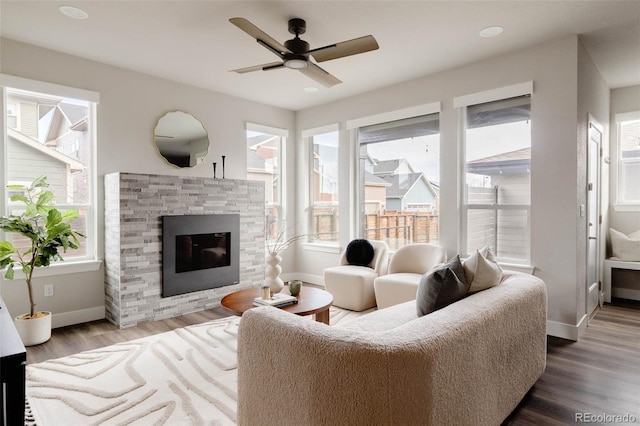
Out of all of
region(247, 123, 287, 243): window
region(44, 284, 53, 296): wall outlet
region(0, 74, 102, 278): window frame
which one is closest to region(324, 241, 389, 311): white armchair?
region(247, 123, 287, 243): window

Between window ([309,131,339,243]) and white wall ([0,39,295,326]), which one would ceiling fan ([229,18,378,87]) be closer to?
white wall ([0,39,295,326])

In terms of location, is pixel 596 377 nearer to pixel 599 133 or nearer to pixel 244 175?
pixel 599 133

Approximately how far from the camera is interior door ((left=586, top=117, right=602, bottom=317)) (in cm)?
353

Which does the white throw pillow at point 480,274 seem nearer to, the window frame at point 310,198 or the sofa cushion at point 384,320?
the sofa cushion at point 384,320


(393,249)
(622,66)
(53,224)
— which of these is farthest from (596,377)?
(53,224)

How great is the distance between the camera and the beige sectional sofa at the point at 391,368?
49.5 inches

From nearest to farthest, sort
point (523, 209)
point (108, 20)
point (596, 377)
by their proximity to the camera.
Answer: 1. point (596, 377)
2. point (108, 20)
3. point (523, 209)

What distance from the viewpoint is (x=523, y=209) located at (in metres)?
3.56

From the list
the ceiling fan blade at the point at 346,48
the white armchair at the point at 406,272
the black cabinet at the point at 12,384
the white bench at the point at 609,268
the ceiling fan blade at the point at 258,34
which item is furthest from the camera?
the white bench at the point at 609,268

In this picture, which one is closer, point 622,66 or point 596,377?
point 596,377

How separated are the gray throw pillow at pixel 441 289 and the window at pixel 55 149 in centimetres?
353

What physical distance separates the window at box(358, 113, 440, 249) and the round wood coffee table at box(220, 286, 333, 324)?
180 cm

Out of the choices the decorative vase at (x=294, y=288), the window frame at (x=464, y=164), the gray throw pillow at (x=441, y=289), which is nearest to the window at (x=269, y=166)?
the decorative vase at (x=294, y=288)

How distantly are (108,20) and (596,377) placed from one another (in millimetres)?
4537
